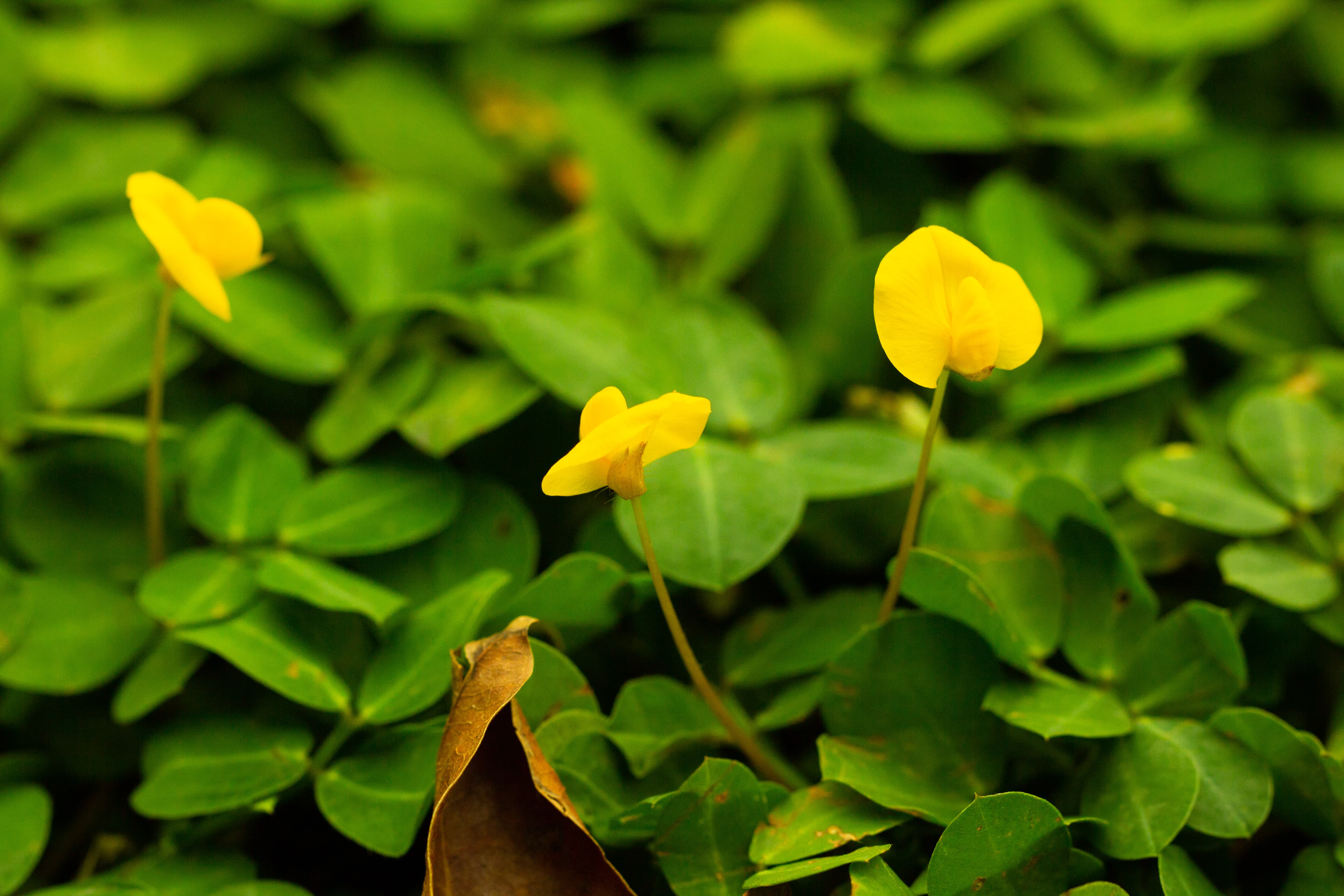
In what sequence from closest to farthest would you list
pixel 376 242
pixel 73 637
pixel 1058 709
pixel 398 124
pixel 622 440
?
pixel 622 440 → pixel 1058 709 → pixel 73 637 → pixel 376 242 → pixel 398 124

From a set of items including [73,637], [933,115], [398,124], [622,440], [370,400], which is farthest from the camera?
[398,124]

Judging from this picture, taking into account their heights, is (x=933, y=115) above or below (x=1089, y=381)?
above

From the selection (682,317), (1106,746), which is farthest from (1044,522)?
(682,317)

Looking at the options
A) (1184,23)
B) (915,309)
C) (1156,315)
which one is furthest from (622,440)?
(1184,23)

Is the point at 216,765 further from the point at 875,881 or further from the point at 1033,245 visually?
the point at 1033,245

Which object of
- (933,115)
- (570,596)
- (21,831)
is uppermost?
(933,115)

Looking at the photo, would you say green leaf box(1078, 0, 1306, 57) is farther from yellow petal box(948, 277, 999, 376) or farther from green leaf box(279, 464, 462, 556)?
green leaf box(279, 464, 462, 556)
